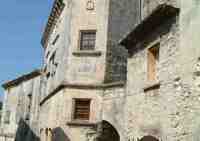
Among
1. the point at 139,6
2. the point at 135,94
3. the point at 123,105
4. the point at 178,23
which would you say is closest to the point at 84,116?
the point at 123,105

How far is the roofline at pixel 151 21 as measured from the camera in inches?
461

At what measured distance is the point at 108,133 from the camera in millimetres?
17828

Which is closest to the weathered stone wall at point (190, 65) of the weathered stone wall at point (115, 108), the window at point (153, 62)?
the window at point (153, 62)

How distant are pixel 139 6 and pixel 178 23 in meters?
8.76

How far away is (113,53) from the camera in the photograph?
61.7ft

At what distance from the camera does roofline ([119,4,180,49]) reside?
1172cm

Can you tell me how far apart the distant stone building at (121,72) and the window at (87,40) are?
0.05m

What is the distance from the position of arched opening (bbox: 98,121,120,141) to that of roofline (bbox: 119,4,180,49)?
4.24m

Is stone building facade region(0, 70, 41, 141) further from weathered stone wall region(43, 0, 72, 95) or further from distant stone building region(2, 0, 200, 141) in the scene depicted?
weathered stone wall region(43, 0, 72, 95)

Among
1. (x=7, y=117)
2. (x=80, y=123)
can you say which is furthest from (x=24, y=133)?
(x=80, y=123)

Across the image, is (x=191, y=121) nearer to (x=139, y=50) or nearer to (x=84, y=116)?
(x=139, y=50)

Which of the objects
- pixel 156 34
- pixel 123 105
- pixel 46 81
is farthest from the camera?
pixel 46 81

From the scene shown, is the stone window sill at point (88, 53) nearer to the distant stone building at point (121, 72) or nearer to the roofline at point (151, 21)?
the distant stone building at point (121, 72)

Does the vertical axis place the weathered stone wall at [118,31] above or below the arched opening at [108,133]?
above
